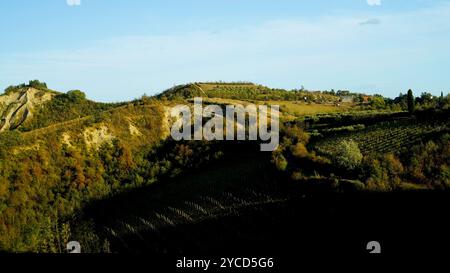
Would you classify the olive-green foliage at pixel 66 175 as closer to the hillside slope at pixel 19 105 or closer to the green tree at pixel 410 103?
the green tree at pixel 410 103

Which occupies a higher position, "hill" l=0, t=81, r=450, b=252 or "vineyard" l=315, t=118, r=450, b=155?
"vineyard" l=315, t=118, r=450, b=155

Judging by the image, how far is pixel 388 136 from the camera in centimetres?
4112

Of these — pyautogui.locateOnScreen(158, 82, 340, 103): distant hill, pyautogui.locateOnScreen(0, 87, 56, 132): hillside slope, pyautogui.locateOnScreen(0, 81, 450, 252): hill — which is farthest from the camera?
pyautogui.locateOnScreen(0, 87, 56, 132): hillside slope

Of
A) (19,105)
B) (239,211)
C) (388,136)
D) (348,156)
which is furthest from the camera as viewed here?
(19,105)

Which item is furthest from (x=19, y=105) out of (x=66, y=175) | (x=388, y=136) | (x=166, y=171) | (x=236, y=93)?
(x=388, y=136)

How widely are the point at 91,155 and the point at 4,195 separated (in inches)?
393

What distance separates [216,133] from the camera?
180 ft

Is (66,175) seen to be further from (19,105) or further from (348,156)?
(19,105)

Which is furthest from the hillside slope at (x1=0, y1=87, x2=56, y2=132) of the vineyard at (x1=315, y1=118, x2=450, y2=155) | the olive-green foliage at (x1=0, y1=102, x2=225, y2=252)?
the vineyard at (x1=315, y1=118, x2=450, y2=155)

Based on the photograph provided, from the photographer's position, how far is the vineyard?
38641 mm

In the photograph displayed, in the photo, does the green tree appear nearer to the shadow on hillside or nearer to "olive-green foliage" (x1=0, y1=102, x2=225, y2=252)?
the shadow on hillside

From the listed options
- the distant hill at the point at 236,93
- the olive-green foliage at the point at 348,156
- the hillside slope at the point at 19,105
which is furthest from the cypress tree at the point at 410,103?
the hillside slope at the point at 19,105
